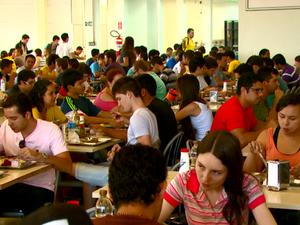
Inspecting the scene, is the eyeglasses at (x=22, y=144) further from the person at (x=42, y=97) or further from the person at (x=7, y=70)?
the person at (x=7, y=70)

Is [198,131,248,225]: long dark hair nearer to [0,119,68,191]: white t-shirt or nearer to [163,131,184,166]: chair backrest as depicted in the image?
[0,119,68,191]: white t-shirt

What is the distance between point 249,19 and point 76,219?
36.5 feet

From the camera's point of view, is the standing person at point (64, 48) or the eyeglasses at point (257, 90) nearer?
the eyeglasses at point (257, 90)

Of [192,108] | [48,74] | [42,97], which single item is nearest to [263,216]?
[192,108]

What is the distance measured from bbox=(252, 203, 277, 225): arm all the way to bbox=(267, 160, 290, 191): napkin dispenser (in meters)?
0.65

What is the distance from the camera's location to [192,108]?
5.53 metres

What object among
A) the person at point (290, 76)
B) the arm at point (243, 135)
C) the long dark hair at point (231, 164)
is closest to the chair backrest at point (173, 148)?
the arm at point (243, 135)

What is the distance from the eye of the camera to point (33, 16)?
17.6 meters

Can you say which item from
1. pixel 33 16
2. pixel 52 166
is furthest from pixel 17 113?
pixel 33 16

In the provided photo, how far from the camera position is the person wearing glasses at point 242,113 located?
15.1ft

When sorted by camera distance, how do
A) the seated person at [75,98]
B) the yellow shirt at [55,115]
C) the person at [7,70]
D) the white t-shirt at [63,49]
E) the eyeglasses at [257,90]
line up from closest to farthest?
1. the eyeglasses at [257,90]
2. the yellow shirt at [55,115]
3. the seated person at [75,98]
4. the person at [7,70]
5. the white t-shirt at [63,49]

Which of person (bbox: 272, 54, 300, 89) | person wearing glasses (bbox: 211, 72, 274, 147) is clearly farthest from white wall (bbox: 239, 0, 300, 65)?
person wearing glasses (bbox: 211, 72, 274, 147)

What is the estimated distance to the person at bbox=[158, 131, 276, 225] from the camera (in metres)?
2.62

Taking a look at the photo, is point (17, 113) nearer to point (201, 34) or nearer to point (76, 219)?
point (76, 219)
